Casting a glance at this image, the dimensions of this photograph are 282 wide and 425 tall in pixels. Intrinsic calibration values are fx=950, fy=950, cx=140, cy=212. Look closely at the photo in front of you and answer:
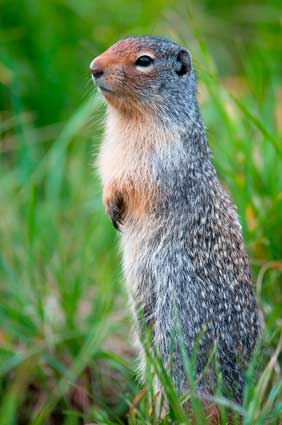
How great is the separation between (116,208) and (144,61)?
26.5 inches

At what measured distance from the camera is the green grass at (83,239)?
14.1 feet

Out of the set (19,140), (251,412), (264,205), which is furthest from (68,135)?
(251,412)

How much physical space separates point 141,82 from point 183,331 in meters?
1.12

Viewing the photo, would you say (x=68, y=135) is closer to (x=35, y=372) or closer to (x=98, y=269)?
(x=98, y=269)

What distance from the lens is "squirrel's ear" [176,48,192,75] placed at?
14.3 feet

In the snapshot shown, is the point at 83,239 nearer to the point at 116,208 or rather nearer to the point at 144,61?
the point at 116,208

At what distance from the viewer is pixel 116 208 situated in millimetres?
4270

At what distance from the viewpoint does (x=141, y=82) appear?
13.9 ft

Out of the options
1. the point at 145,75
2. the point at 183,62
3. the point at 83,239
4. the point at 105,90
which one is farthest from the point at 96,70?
the point at 83,239

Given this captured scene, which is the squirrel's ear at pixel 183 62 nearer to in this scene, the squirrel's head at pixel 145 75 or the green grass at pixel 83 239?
the squirrel's head at pixel 145 75

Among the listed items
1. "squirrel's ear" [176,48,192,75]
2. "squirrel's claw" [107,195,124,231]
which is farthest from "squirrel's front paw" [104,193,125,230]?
"squirrel's ear" [176,48,192,75]

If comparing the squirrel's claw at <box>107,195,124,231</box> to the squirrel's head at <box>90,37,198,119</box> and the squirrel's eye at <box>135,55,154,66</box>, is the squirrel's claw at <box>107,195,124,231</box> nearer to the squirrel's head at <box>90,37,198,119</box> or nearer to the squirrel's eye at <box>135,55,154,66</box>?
the squirrel's head at <box>90,37,198,119</box>

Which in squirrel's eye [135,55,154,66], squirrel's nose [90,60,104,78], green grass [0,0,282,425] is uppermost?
squirrel's eye [135,55,154,66]

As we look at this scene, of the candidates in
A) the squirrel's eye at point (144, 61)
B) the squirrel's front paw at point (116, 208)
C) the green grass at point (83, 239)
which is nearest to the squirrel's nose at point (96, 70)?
the squirrel's eye at point (144, 61)
